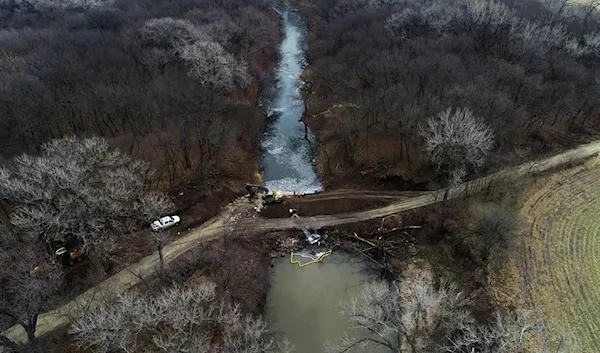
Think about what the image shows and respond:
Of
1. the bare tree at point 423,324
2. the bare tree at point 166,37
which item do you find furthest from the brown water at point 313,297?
the bare tree at point 166,37

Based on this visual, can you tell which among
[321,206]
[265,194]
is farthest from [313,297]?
[265,194]

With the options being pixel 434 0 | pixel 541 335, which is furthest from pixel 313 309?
pixel 434 0

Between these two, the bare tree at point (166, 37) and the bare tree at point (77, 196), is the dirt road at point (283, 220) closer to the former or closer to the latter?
the bare tree at point (77, 196)

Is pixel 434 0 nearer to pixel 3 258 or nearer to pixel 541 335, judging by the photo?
pixel 541 335

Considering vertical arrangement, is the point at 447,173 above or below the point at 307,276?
above

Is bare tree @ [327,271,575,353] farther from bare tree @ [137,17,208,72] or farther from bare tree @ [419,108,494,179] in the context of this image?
bare tree @ [137,17,208,72]

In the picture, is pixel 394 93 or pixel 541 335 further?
pixel 394 93
